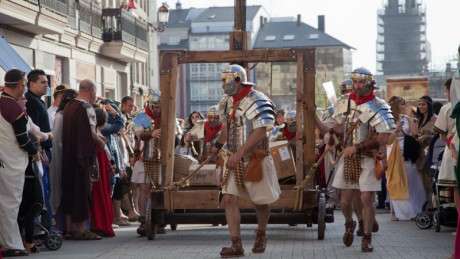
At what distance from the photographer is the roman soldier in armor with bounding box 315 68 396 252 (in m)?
12.4

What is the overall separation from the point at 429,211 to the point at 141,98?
3703 centimetres

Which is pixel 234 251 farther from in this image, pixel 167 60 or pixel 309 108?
pixel 167 60

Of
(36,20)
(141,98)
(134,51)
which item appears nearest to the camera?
(36,20)

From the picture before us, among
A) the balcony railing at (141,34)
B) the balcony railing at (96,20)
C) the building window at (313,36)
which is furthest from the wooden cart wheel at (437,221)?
the building window at (313,36)

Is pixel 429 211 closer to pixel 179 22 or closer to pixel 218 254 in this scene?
pixel 218 254

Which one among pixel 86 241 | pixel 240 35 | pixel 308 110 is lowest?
pixel 86 241

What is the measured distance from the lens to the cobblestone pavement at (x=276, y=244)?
1201cm

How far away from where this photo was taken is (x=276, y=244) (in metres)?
13.5

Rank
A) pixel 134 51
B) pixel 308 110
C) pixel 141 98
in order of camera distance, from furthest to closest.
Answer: pixel 141 98
pixel 134 51
pixel 308 110

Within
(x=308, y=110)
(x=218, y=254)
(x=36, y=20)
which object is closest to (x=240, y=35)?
(x=308, y=110)

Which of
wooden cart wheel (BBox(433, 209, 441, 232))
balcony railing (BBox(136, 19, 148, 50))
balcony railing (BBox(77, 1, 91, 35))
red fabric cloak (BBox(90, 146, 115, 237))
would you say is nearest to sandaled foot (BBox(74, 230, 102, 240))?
red fabric cloak (BBox(90, 146, 115, 237))

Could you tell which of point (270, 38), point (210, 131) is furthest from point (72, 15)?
point (270, 38)

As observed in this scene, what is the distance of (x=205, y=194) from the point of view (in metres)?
14.1

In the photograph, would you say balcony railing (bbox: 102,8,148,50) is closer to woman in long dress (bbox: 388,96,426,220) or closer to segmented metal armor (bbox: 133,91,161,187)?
woman in long dress (bbox: 388,96,426,220)
